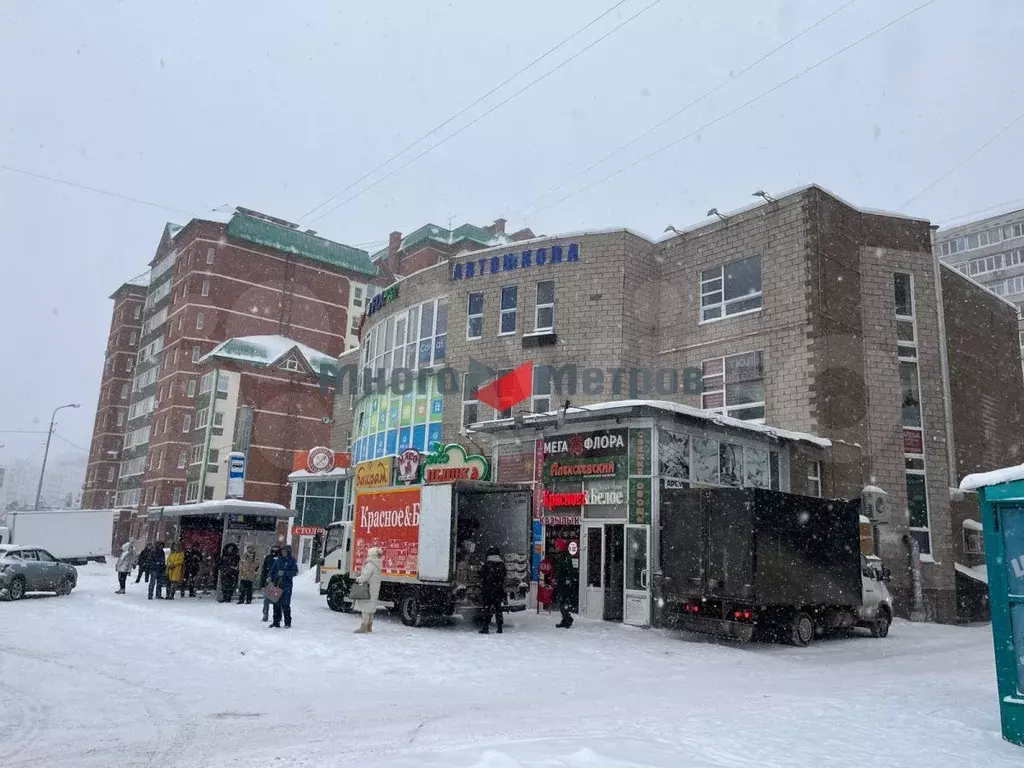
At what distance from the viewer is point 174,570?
67.7ft

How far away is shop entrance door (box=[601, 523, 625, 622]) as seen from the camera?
61.4ft

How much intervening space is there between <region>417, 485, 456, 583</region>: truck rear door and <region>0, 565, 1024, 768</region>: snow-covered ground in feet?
4.48

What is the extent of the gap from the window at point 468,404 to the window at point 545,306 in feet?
11.5

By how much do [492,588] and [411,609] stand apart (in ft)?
7.53

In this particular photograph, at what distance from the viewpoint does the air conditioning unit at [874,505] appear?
72.3 ft

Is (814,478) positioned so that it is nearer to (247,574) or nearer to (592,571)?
(592,571)

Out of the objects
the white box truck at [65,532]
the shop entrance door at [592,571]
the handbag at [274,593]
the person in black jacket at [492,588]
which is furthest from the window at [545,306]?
the white box truck at [65,532]

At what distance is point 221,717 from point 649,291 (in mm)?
22766

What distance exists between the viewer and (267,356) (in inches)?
2325

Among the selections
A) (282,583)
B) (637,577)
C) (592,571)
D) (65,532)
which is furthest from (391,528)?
(65,532)

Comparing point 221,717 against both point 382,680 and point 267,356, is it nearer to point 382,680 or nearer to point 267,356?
point 382,680

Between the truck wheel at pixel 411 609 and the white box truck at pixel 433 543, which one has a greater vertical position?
the white box truck at pixel 433 543

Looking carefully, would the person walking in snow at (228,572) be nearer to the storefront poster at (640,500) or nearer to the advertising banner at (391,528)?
the advertising banner at (391,528)

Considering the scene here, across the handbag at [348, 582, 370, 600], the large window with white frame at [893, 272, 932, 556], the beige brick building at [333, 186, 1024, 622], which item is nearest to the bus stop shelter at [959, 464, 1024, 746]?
the handbag at [348, 582, 370, 600]
